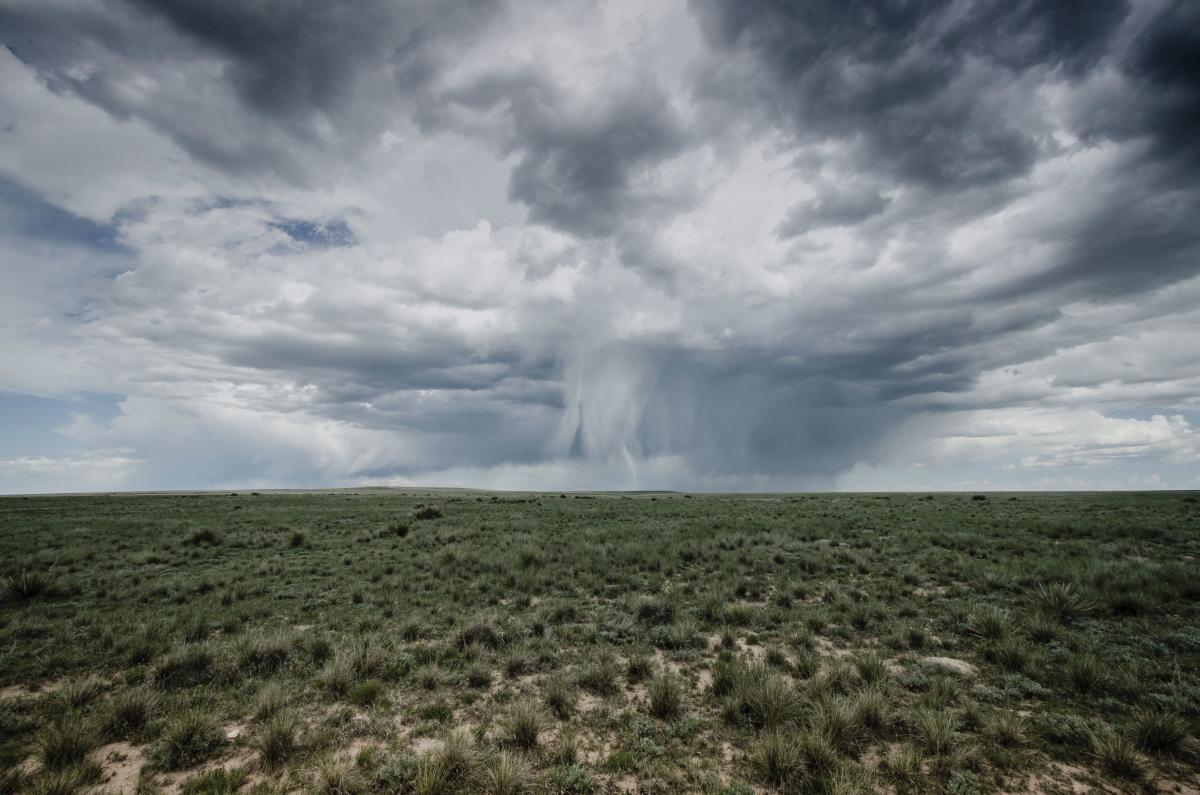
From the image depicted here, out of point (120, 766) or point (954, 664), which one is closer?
point (120, 766)

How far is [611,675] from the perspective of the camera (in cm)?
870

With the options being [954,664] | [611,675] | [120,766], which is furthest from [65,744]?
[954,664]

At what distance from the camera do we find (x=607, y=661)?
924cm

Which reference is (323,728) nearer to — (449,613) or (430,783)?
(430,783)

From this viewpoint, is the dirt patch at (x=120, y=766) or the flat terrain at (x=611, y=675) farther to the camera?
the flat terrain at (x=611, y=675)

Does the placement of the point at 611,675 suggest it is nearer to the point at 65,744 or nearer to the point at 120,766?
the point at 120,766

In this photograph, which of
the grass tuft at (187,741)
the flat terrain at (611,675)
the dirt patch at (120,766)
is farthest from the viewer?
the grass tuft at (187,741)

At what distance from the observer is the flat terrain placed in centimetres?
606

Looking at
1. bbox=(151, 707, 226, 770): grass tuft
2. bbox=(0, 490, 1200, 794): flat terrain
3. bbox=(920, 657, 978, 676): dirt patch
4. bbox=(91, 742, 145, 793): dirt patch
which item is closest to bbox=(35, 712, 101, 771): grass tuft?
bbox=(0, 490, 1200, 794): flat terrain

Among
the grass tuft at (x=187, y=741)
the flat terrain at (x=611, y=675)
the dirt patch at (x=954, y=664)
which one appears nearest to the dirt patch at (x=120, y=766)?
the flat terrain at (x=611, y=675)

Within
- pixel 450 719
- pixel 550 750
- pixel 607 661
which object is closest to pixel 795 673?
pixel 607 661

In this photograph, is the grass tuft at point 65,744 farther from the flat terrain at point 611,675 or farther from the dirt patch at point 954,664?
the dirt patch at point 954,664

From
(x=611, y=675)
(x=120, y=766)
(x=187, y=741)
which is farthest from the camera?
(x=611, y=675)

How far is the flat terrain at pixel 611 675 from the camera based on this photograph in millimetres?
6062
